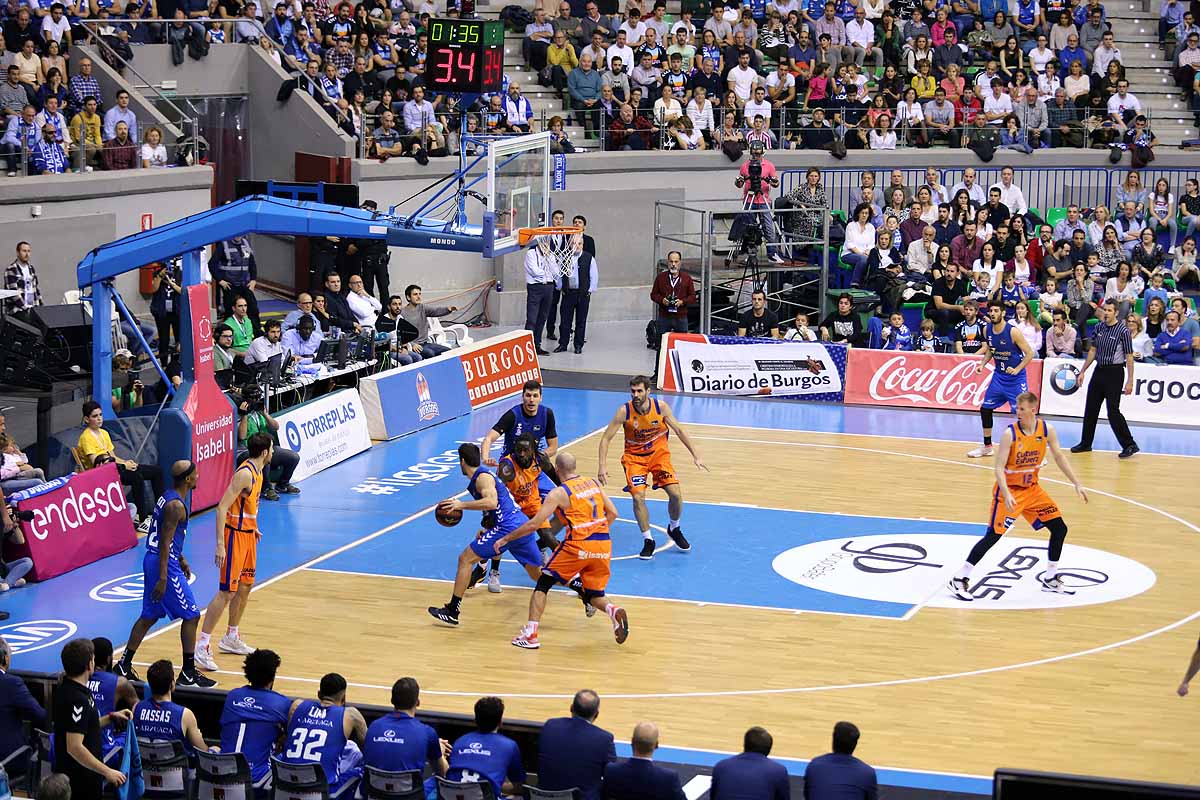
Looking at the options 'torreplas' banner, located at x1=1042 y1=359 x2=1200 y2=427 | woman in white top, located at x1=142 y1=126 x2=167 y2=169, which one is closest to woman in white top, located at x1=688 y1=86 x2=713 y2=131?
woman in white top, located at x1=142 y1=126 x2=167 y2=169

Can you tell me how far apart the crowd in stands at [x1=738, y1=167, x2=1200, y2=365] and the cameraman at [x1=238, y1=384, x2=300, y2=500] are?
28.3 ft

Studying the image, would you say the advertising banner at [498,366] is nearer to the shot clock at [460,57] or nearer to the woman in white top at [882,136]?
the shot clock at [460,57]

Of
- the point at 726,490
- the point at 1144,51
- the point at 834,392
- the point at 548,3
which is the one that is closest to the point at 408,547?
the point at 726,490

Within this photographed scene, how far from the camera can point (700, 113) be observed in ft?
101

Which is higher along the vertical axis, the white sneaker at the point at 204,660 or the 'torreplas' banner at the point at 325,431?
the 'torreplas' banner at the point at 325,431

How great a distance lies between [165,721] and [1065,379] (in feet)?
53.1

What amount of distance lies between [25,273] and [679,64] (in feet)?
44.5

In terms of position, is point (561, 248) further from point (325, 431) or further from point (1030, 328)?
point (325, 431)

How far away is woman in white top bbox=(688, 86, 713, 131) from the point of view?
3070cm

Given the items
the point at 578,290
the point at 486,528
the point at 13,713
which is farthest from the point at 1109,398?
the point at 13,713

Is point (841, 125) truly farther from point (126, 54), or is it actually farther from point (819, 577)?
point (819, 577)

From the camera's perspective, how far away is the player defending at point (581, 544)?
13695 millimetres

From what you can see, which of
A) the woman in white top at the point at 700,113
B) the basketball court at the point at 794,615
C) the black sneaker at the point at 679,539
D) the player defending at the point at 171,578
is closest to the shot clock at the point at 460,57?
the basketball court at the point at 794,615

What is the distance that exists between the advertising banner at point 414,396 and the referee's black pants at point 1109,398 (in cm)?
843
